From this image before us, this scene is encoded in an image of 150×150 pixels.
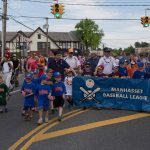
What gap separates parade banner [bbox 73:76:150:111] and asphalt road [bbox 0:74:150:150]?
431 millimetres

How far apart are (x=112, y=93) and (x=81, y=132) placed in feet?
12.7

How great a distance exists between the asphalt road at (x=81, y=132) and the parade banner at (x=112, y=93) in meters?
0.43

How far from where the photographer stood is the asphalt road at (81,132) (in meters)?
8.81

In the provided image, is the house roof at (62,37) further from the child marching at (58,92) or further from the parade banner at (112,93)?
the child marching at (58,92)

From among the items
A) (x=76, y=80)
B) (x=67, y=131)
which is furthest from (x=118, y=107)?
(x=67, y=131)

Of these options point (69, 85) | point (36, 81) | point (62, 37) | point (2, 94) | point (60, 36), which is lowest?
point (2, 94)

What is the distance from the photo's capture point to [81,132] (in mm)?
10055

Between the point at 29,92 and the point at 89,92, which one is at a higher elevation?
the point at 29,92

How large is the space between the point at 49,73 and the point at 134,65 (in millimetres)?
6507

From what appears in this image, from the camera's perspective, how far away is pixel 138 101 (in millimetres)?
13273

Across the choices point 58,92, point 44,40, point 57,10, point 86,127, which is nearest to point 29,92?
point 58,92

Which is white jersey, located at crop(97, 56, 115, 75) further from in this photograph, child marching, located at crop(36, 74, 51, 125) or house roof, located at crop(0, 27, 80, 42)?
house roof, located at crop(0, 27, 80, 42)

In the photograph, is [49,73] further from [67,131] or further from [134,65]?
[134,65]

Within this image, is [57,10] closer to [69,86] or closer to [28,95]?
[69,86]
